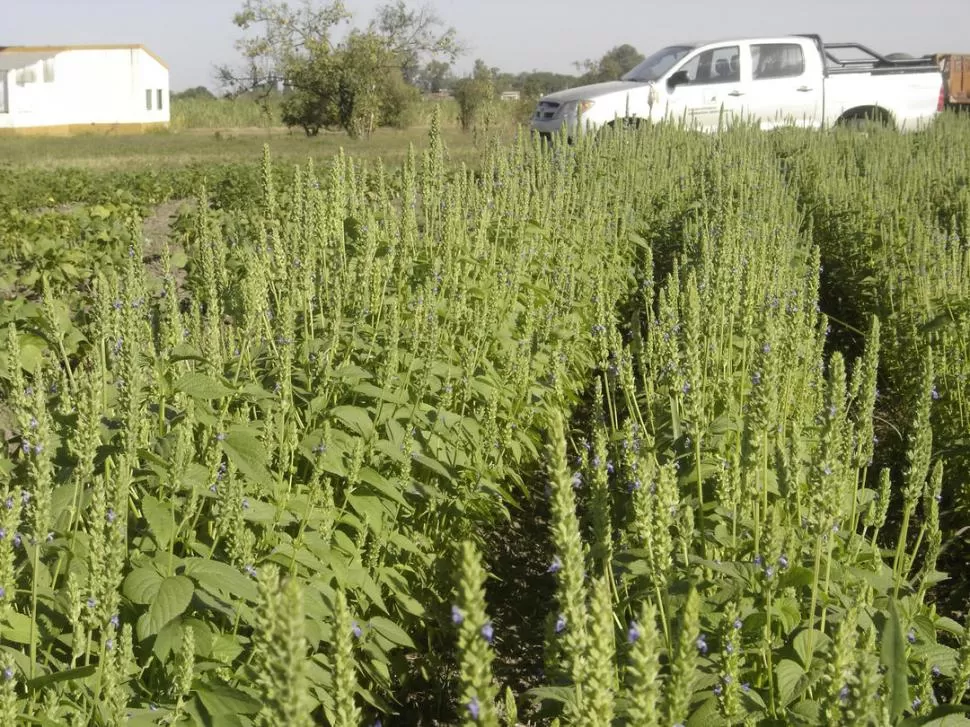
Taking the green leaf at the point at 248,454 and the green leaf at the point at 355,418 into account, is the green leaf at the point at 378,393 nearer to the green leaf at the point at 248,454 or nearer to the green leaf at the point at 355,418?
the green leaf at the point at 355,418

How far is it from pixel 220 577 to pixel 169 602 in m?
0.13

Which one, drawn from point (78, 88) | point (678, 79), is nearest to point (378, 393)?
point (678, 79)

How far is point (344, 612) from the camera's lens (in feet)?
3.90

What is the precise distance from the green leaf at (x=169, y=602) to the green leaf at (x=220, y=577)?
52 millimetres

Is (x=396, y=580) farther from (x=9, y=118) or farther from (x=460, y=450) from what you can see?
(x=9, y=118)

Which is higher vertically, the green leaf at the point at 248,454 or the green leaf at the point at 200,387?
the green leaf at the point at 200,387

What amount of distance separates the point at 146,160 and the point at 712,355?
2050 centimetres

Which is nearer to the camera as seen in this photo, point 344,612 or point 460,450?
point 344,612

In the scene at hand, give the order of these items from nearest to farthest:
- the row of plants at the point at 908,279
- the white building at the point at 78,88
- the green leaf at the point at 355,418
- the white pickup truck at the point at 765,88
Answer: the green leaf at the point at 355,418 → the row of plants at the point at 908,279 → the white pickup truck at the point at 765,88 → the white building at the point at 78,88

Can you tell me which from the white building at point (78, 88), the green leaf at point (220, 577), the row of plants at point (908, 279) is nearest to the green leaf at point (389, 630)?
the green leaf at point (220, 577)

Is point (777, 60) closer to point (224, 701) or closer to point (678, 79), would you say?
point (678, 79)

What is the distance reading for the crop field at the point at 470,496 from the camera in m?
1.77

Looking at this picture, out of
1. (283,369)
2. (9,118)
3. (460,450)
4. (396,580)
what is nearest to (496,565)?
(460,450)

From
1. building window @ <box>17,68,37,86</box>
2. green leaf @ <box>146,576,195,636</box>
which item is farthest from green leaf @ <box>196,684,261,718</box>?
building window @ <box>17,68,37,86</box>
